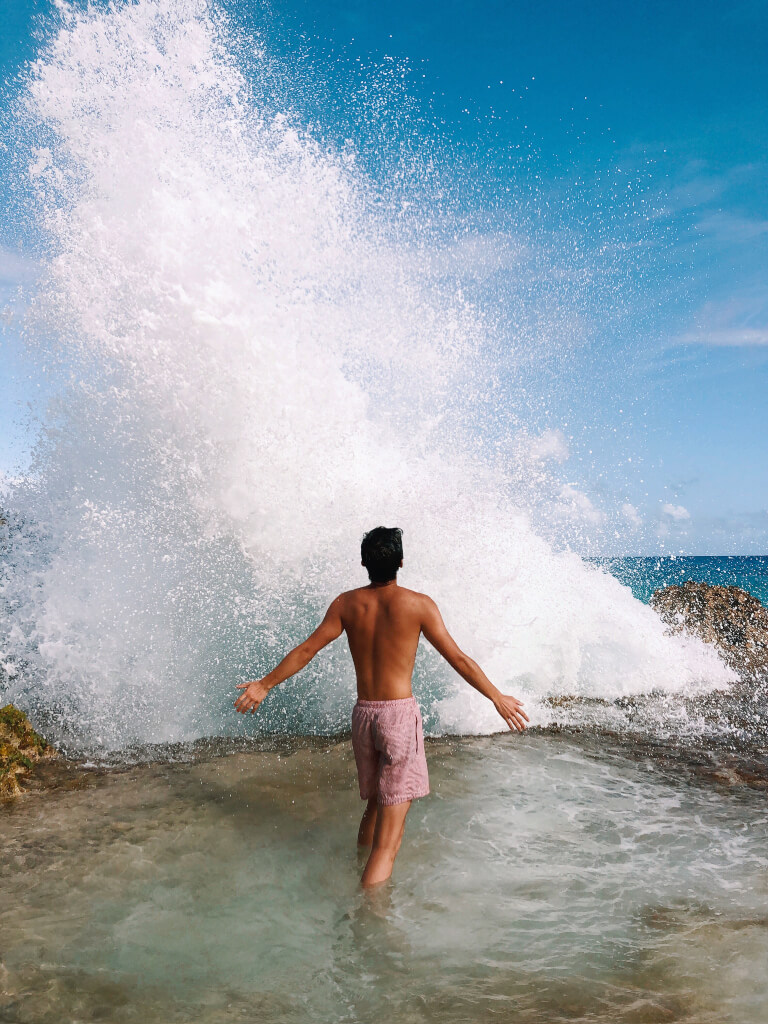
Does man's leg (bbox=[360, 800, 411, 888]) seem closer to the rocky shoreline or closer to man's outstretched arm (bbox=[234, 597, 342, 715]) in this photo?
man's outstretched arm (bbox=[234, 597, 342, 715])

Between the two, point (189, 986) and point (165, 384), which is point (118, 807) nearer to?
point (189, 986)

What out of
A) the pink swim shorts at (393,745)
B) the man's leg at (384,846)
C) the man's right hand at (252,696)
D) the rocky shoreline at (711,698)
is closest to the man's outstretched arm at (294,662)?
the man's right hand at (252,696)

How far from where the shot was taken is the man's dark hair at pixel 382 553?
395cm

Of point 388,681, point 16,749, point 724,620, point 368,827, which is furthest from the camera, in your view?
point 724,620

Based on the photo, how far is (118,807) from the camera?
5215 mm

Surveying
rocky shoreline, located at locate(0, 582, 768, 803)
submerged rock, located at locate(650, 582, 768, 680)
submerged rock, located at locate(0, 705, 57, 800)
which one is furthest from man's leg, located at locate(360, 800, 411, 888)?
submerged rock, located at locate(650, 582, 768, 680)

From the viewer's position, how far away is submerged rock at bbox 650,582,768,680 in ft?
43.5

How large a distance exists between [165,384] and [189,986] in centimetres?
771

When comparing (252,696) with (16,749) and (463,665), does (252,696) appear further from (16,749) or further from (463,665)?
(16,749)

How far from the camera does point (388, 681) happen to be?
3.93 meters

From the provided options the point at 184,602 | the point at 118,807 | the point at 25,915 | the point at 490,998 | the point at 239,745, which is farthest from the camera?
the point at 184,602

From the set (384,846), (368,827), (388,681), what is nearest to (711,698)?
(368,827)

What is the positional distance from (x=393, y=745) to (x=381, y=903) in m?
0.89

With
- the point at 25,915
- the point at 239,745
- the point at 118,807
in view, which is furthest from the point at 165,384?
the point at 25,915
